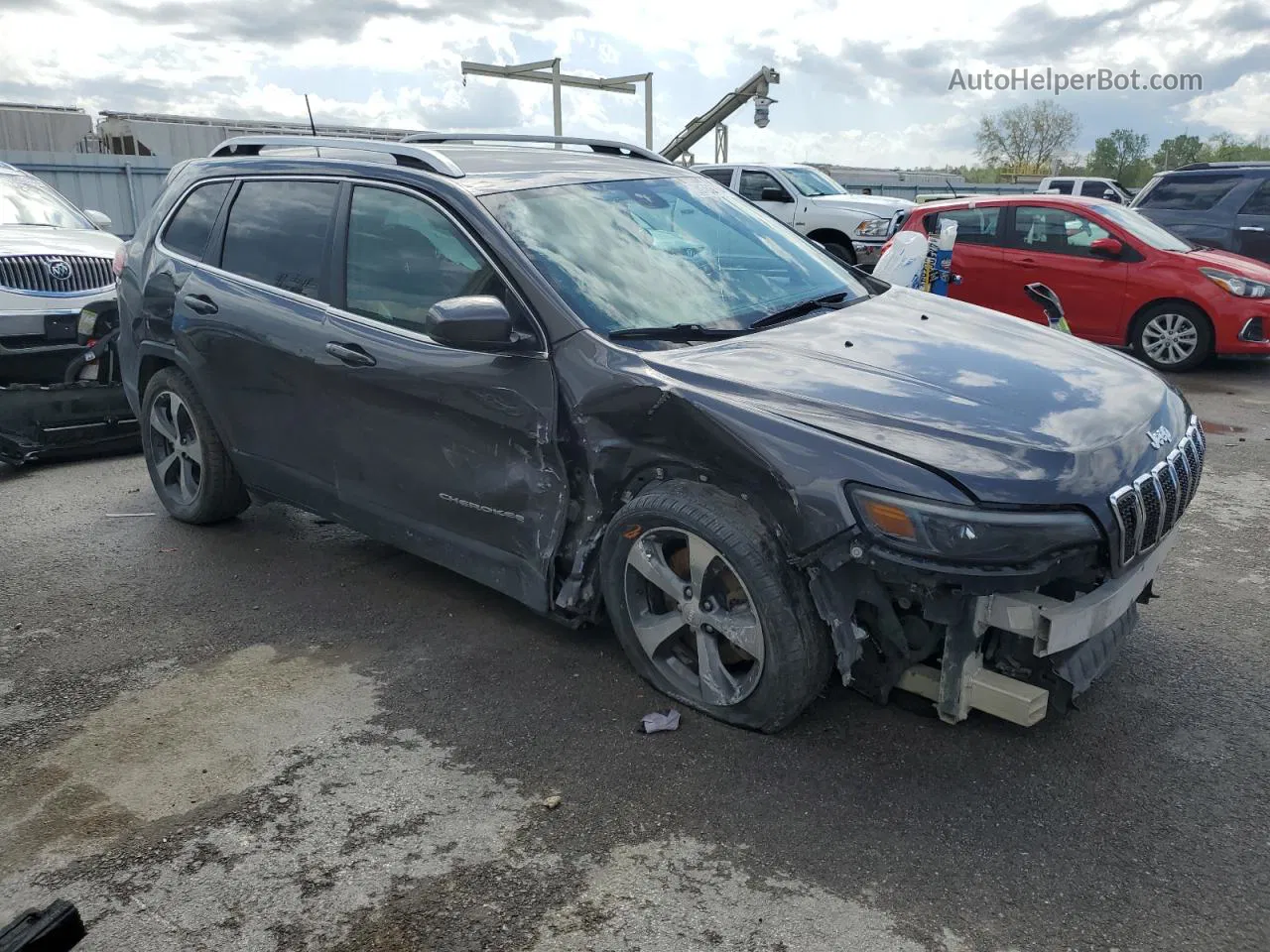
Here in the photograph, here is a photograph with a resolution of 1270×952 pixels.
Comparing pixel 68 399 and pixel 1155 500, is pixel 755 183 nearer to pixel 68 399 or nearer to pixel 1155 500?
pixel 68 399

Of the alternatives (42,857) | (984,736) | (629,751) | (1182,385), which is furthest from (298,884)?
(1182,385)

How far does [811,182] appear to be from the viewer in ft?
58.1

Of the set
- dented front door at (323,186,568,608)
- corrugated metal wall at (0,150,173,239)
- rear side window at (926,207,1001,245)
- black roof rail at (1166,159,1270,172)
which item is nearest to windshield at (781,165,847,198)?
black roof rail at (1166,159,1270,172)

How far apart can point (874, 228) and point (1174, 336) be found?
679 cm

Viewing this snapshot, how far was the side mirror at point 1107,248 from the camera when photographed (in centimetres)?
995

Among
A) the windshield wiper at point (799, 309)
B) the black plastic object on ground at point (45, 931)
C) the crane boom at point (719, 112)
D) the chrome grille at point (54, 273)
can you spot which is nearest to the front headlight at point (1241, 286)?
the windshield wiper at point (799, 309)

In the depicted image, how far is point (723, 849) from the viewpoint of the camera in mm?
2844

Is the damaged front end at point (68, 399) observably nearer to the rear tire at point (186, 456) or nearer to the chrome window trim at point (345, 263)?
the rear tire at point (186, 456)

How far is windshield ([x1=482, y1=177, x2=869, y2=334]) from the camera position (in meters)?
3.72

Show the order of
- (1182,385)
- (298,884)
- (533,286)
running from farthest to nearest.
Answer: (1182,385) → (533,286) → (298,884)

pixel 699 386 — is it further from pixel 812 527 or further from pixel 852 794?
pixel 852 794

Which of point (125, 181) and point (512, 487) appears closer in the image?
point (512, 487)

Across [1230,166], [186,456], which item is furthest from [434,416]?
[1230,166]

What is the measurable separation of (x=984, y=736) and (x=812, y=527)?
0.99 meters
